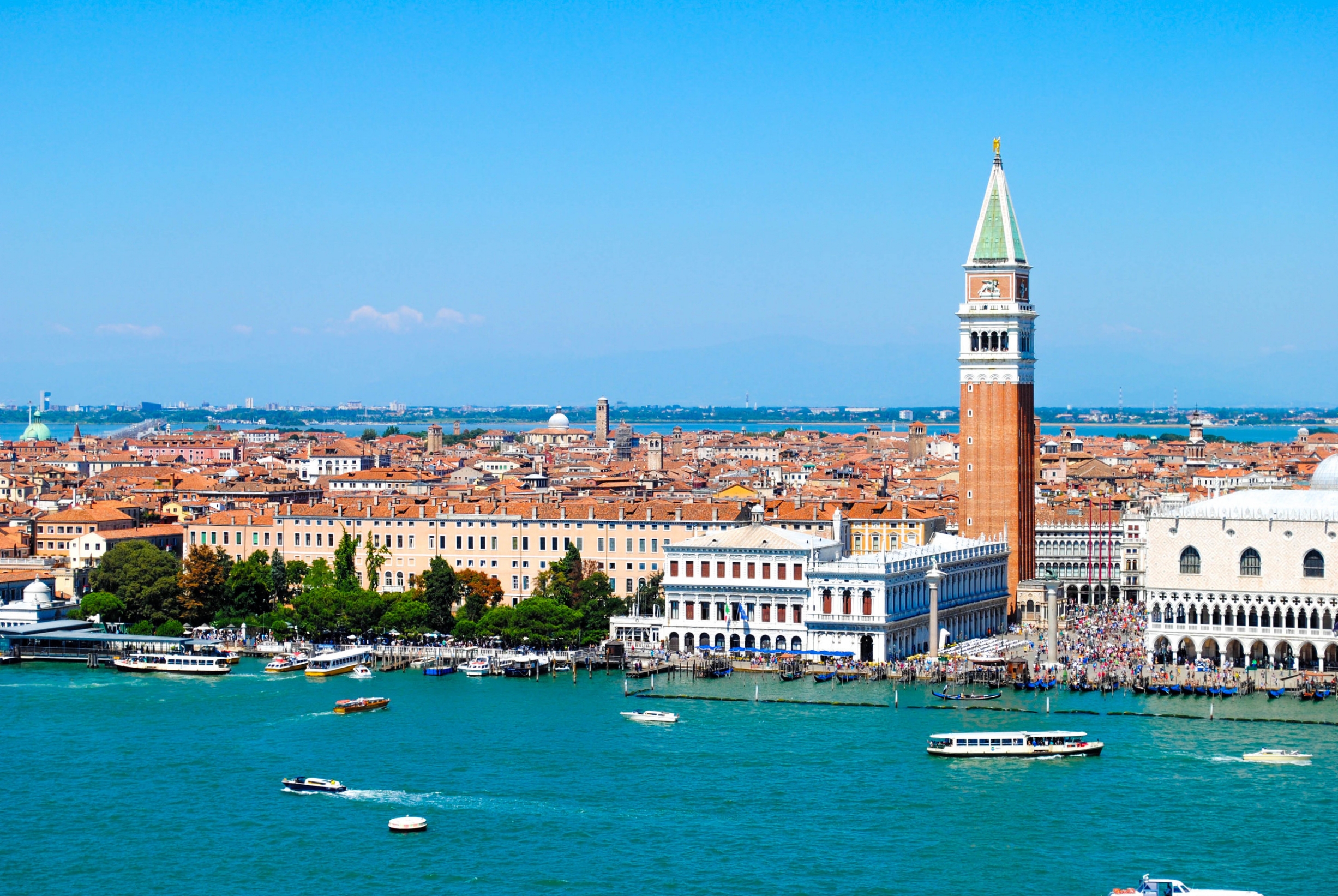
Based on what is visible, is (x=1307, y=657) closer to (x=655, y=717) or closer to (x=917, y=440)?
(x=655, y=717)

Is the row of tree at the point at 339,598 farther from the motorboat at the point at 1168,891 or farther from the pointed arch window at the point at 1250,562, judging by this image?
the motorboat at the point at 1168,891

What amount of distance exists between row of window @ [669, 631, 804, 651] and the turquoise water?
334 cm

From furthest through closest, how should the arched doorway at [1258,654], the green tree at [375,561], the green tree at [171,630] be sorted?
the green tree at [375,561]
the green tree at [171,630]
the arched doorway at [1258,654]

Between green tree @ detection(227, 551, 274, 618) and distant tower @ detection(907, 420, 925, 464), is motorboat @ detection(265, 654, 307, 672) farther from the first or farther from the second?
distant tower @ detection(907, 420, 925, 464)

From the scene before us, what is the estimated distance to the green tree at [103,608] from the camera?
1657 inches

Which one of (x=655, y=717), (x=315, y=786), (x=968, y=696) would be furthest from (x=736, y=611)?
(x=315, y=786)

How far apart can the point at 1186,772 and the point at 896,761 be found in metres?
3.82

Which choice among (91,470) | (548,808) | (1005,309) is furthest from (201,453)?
(548,808)

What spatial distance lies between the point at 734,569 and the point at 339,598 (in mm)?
7955

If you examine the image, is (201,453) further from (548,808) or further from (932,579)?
(548,808)

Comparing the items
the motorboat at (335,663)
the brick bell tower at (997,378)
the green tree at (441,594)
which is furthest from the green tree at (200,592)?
the brick bell tower at (997,378)

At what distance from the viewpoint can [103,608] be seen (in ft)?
138

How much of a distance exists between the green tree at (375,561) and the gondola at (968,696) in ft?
50.0

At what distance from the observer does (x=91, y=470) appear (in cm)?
9356
